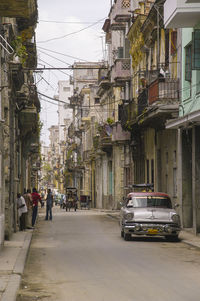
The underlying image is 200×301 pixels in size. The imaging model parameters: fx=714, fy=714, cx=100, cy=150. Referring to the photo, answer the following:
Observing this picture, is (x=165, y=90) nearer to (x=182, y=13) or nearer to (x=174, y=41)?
(x=174, y=41)

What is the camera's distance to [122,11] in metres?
44.2

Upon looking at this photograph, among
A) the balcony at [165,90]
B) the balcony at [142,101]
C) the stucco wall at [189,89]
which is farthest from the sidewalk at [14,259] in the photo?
the balcony at [142,101]

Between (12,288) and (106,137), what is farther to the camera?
(106,137)

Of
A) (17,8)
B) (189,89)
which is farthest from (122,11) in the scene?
(17,8)

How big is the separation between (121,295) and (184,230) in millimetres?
16339

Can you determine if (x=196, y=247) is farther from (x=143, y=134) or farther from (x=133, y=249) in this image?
(x=143, y=134)

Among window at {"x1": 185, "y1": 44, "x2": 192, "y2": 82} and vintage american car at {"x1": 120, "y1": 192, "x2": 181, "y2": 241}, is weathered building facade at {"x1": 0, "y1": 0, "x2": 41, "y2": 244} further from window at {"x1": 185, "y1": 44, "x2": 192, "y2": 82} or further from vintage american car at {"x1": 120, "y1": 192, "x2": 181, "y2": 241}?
window at {"x1": 185, "y1": 44, "x2": 192, "y2": 82}

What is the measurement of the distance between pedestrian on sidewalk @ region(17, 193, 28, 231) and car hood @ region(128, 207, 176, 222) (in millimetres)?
5806

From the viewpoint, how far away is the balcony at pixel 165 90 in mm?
28031

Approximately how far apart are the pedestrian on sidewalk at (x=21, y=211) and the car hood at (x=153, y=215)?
581 centimetres

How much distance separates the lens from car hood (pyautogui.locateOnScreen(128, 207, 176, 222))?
21969 mm

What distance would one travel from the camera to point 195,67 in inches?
904

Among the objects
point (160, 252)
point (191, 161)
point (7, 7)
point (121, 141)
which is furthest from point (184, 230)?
point (121, 141)

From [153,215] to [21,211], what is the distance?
21.5 feet
